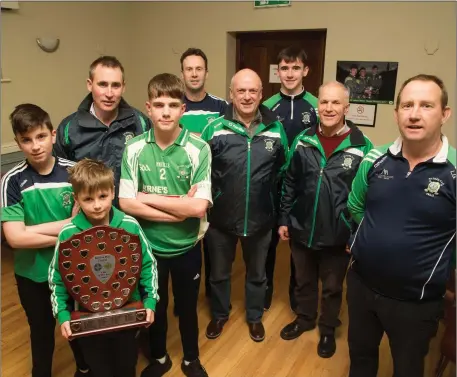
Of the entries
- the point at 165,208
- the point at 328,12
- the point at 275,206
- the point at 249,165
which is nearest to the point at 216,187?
the point at 249,165

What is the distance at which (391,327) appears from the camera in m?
1.52

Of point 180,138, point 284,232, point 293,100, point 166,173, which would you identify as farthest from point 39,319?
point 293,100

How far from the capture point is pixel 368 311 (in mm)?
1596

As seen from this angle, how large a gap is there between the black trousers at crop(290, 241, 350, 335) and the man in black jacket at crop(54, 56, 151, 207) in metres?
1.16

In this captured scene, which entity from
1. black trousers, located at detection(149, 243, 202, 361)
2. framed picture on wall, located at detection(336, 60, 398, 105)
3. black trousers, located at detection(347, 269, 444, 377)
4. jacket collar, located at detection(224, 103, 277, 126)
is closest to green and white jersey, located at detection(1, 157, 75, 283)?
black trousers, located at detection(149, 243, 202, 361)

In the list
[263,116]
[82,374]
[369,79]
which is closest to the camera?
[82,374]

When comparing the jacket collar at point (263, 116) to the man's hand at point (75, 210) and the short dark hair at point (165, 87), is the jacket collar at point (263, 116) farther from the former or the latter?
the man's hand at point (75, 210)

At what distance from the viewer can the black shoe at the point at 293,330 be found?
7.95 feet

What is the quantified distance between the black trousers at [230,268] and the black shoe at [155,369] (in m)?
0.47

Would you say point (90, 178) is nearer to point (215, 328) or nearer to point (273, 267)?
point (215, 328)

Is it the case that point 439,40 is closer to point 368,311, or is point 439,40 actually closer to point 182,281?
point 368,311

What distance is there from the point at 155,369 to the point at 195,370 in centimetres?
22

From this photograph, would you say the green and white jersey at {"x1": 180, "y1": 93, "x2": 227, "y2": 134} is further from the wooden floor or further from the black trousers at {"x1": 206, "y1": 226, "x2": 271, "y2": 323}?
the wooden floor

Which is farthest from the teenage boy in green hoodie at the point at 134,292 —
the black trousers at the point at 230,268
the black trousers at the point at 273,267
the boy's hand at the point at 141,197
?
the black trousers at the point at 273,267
